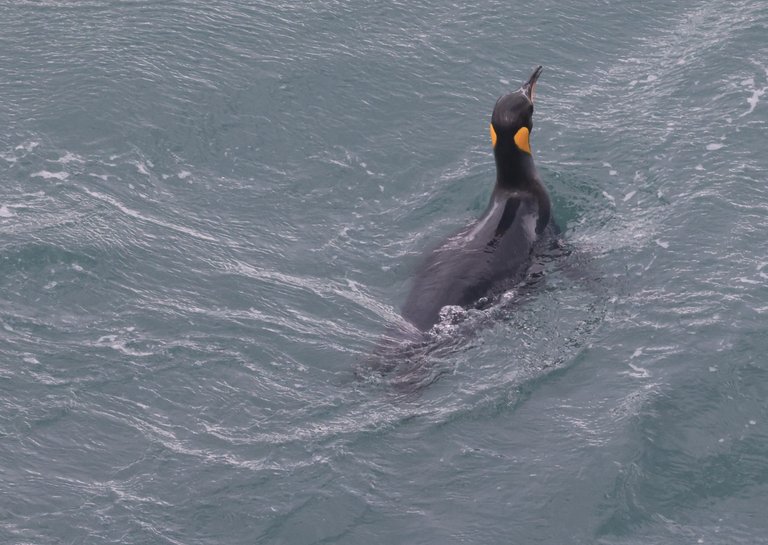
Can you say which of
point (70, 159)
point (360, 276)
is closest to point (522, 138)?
point (360, 276)

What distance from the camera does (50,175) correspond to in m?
32.0

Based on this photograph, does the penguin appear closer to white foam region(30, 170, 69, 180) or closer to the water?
the water

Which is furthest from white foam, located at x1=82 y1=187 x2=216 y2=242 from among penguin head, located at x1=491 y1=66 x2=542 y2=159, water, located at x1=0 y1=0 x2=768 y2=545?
penguin head, located at x1=491 y1=66 x2=542 y2=159

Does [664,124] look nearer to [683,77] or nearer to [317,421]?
[683,77]

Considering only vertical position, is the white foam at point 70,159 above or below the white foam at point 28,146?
below

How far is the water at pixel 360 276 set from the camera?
21.8 m

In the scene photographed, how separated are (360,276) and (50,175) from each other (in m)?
9.50

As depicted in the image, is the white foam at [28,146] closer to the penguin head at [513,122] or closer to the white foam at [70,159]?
the white foam at [70,159]

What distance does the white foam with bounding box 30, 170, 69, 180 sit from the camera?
3194 centimetres

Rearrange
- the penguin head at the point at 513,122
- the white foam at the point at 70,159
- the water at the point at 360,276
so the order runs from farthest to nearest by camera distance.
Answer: the white foam at the point at 70,159 < the penguin head at the point at 513,122 < the water at the point at 360,276

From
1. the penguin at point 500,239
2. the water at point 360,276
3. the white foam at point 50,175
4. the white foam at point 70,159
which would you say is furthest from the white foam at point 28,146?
the penguin at point 500,239

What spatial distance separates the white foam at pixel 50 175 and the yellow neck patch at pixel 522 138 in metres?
12.4

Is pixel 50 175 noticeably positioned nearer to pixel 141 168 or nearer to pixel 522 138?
pixel 141 168

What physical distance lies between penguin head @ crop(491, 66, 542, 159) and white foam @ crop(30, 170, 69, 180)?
38.7ft
